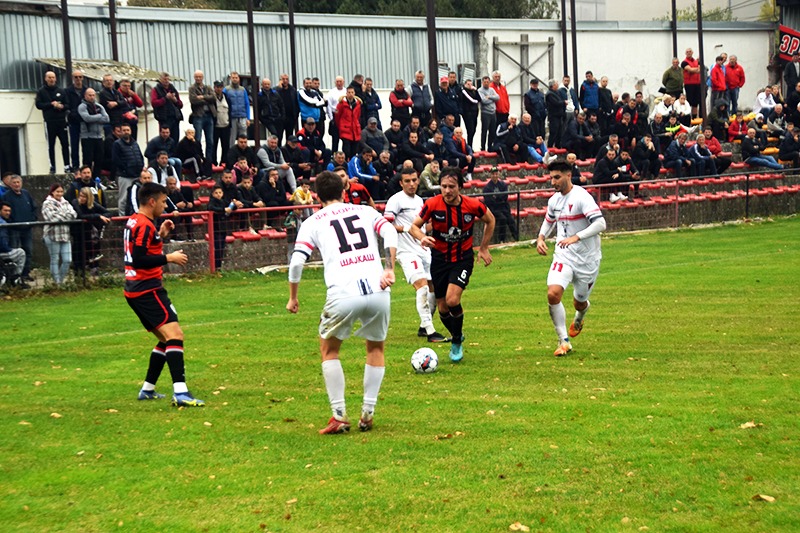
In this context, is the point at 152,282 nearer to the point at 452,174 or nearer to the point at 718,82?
the point at 452,174

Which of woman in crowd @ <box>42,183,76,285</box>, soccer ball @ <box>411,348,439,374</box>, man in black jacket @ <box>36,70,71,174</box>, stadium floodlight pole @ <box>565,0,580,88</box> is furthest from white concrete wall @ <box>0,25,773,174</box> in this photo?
soccer ball @ <box>411,348,439,374</box>

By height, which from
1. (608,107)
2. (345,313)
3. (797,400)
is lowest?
(797,400)

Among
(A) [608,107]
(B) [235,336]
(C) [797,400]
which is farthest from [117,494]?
(A) [608,107]

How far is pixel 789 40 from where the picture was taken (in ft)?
143

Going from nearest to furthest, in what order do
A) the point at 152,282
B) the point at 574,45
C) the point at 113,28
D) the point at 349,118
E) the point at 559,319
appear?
the point at 152,282, the point at 559,319, the point at 349,118, the point at 113,28, the point at 574,45

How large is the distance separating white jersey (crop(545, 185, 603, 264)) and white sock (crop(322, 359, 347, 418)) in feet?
15.5

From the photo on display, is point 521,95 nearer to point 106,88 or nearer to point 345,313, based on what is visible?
point 106,88

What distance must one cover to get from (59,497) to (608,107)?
2748 centimetres

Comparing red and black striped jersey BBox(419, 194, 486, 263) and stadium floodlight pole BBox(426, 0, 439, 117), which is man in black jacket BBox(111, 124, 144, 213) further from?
red and black striped jersey BBox(419, 194, 486, 263)

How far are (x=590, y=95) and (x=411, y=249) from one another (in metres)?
19.4

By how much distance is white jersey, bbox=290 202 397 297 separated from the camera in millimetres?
9328

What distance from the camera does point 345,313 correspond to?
366 inches

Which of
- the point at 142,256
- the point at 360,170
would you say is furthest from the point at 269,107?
the point at 142,256

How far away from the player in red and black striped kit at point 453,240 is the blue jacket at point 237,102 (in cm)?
1415
